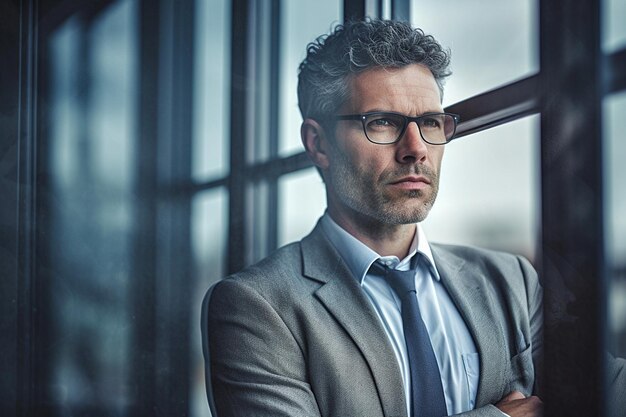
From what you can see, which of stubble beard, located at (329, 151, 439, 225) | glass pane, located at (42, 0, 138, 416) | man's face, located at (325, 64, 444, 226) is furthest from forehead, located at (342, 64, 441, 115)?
glass pane, located at (42, 0, 138, 416)

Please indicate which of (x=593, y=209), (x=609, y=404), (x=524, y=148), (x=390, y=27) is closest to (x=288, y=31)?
(x=390, y=27)

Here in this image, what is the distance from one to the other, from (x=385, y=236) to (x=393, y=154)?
15cm

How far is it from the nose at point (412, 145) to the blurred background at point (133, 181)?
0.28 metres

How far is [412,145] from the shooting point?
122cm

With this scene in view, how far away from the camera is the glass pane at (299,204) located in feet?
4.55

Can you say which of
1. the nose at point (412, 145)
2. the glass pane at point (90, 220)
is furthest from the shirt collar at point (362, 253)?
the glass pane at point (90, 220)

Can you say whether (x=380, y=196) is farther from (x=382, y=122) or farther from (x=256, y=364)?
(x=256, y=364)

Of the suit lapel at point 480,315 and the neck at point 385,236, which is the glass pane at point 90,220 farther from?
the suit lapel at point 480,315

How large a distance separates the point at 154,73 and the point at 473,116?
0.88 metres

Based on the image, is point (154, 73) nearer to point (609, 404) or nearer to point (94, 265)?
point (94, 265)

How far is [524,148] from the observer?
3.85ft

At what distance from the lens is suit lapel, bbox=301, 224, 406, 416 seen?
3.98ft

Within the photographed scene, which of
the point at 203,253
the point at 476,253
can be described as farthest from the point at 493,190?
the point at 203,253

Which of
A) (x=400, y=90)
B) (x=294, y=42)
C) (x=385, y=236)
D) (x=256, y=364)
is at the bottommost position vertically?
(x=256, y=364)
